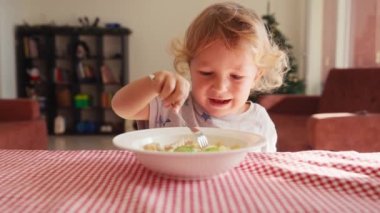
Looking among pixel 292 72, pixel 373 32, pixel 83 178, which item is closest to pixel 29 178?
pixel 83 178

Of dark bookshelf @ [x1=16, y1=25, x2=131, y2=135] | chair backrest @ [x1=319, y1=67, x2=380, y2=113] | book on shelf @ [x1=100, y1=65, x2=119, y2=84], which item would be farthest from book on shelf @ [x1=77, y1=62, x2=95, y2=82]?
chair backrest @ [x1=319, y1=67, x2=380, y2=113]

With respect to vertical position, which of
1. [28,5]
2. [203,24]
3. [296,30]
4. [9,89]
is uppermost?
[28,5]

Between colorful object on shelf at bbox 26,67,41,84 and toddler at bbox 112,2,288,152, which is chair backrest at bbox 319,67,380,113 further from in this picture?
colorful object on shelf at bbox 26,67,41,84

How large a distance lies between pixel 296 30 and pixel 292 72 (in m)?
0.74

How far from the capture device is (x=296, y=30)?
518 centimetres

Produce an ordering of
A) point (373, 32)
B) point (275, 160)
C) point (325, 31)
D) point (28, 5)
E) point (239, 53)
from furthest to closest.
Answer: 1. point (28, 5)
2. point (325, 31)
3. point (373, 32)
4. point (239, 53)
5. point (275, 160)

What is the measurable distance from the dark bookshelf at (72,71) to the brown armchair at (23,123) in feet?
5.87

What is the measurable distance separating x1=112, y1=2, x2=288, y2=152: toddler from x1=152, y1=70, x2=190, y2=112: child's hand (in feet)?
0.42

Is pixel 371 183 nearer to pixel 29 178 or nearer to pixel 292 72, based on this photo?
pixel 29 178

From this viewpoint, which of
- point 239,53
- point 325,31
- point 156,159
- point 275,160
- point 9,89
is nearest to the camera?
point 156,159

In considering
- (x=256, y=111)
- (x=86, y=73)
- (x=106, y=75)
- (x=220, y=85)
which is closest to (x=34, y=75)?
(x=86, y=73)

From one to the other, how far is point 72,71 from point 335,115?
3764mm

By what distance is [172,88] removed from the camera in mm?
710

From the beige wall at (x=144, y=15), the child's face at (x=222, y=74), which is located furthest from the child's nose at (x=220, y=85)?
the beige wall at (x=144, y=15)
